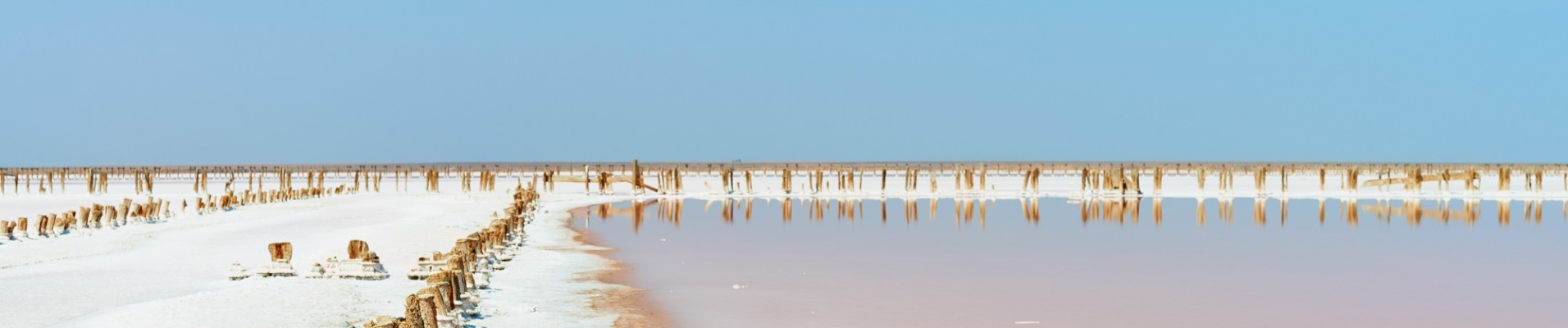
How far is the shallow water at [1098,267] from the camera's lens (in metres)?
11.4

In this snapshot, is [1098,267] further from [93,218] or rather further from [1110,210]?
[1110,210]

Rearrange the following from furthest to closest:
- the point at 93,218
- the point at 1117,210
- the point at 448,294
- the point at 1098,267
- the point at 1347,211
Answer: the point at 1117,210
the point at 1347,211
the point at 93,218
the point at 1098,267
the point at 448,294

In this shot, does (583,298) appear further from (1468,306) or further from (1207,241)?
(1207,241)

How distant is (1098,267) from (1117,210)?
14.7 metres

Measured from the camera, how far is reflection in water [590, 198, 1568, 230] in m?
26.3

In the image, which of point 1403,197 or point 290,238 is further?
point 1403,197

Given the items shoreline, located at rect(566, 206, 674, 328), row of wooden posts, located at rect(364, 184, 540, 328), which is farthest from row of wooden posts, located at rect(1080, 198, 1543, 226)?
row of wooden posts, located at rect(364, 184, 540, 328)

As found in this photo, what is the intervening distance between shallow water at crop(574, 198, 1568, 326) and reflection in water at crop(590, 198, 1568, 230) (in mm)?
175

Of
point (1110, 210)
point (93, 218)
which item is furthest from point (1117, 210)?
point (93, 218)

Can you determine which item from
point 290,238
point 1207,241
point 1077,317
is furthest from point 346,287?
point 1207,241

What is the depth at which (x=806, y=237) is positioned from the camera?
21000 mm

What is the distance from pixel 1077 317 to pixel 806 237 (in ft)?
33.1

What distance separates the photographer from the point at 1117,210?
29.9m

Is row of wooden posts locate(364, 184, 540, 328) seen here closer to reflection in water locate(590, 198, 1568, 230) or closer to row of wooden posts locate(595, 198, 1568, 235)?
row of wooden posts locate(595, 198, 1568, 235)
